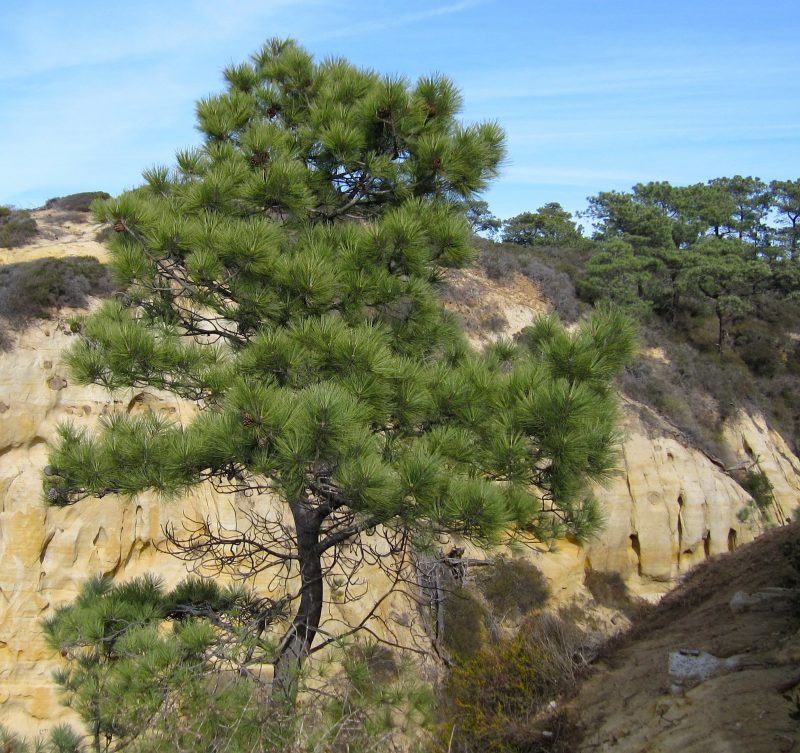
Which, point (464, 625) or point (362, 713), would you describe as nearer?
point (362, 713)

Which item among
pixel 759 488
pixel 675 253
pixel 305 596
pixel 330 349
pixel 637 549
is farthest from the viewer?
pixel 675 253

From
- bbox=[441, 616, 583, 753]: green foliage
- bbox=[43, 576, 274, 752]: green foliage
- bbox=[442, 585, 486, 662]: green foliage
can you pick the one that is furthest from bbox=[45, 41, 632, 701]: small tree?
bbox=[442, 585, 486, 662]: green foliage

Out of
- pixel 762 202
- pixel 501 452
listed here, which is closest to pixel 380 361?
pixel 501 452

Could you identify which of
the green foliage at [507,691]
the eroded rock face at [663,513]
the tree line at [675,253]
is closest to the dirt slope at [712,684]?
the green foliage at [507,691]

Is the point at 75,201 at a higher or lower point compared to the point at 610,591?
higher

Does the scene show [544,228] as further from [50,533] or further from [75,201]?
[50,533]

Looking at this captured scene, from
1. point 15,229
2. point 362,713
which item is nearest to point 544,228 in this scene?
point 15,229

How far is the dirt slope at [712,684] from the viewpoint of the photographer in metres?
5.62

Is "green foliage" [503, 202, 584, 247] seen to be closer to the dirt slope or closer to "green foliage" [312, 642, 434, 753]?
the dirt slope

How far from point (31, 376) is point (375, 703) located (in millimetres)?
8480

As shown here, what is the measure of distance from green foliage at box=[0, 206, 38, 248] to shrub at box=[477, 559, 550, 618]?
45.0ft

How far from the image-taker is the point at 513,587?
559 inches

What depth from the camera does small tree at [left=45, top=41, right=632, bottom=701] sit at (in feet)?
13.2

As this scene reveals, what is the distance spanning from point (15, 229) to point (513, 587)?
49.4 feet
